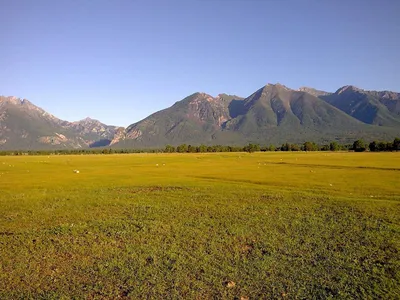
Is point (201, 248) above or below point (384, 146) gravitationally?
below

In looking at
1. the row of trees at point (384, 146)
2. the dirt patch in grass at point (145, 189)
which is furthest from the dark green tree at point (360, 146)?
the dirt patch in grass at point (145, 189)

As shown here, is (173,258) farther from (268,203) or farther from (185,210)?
(268,203)

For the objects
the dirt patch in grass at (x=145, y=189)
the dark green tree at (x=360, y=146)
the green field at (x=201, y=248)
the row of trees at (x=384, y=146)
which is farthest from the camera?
the dark green tree at (x=360, y=146)

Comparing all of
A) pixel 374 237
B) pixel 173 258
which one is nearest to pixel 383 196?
pixel 374 237

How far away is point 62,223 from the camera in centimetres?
1812

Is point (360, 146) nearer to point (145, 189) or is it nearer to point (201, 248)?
point (145, 189)

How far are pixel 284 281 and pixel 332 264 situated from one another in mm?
2642

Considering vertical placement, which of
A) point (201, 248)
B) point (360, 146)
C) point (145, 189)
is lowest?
point (145, 189)

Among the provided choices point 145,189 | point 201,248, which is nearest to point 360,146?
point 145,189

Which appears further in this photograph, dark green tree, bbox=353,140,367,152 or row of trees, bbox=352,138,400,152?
dark green tree, bbox=353,140,367,152

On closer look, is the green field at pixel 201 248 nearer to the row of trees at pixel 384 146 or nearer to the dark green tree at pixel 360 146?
the row of trees at pixel 384 146

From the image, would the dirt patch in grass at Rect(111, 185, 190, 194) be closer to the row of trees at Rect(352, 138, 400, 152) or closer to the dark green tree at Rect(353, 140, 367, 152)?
the row of trees at Rect(352, 138, 400, 152)

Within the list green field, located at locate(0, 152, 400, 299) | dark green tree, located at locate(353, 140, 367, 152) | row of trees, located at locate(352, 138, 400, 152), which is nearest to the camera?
green field, located at locate(0, 152, 400, 299)

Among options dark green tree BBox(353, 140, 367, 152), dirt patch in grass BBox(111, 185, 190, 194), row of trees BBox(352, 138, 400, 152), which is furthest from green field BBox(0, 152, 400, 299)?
dark green tree BBox(353, 140, 367, 152)
